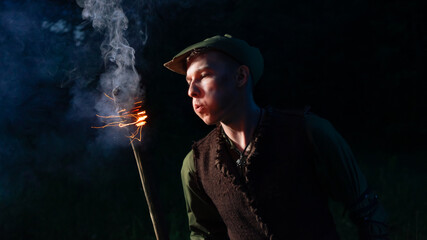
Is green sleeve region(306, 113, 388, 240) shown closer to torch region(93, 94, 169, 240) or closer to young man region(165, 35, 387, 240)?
young man region(165, 35, 387, 240)

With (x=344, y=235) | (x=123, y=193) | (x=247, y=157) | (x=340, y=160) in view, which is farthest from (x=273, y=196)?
(x=123, y=193)

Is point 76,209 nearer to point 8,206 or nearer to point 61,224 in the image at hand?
point 61,224

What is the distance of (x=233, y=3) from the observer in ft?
23.8

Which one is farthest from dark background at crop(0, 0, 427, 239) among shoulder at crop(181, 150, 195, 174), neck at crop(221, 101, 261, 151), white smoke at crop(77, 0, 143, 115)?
neck at crop(221, 101, 261, 151)

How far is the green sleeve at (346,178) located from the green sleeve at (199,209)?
0.78m

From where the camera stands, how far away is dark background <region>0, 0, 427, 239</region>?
4996 mm

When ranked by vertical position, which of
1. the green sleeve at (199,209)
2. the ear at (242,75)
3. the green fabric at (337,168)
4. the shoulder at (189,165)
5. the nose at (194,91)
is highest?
the ear at (242,75)

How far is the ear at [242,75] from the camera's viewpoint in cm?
218

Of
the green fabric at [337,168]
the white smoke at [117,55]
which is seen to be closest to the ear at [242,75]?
the green fabric at [337,168]

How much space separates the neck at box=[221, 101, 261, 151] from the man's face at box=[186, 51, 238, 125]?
3.0 inches

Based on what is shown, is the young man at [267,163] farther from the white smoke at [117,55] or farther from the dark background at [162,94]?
the dark background at [162,94]

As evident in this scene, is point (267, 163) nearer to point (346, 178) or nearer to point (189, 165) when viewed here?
point (346, 178)

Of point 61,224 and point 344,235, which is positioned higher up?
point 344,235

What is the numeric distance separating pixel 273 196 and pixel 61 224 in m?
4.14
